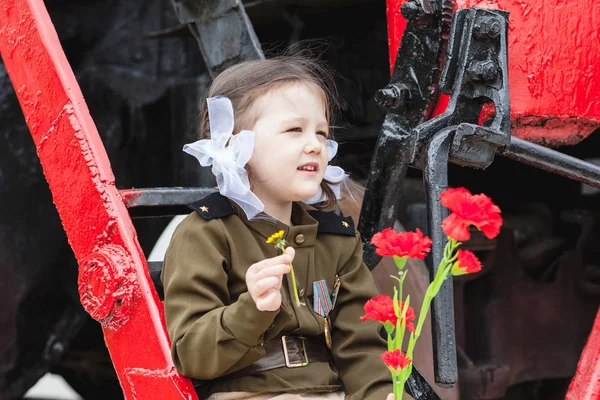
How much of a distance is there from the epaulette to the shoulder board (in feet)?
0.62

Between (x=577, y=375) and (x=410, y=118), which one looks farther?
(x=410, y=118)

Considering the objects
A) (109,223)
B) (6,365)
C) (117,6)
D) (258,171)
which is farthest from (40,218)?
(258,171)

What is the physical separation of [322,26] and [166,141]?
639 millimetres

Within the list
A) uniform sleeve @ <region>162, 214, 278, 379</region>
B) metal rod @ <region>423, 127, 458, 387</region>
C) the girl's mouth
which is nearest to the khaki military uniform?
uniform sleeve @ <region>162, 214, 278, 379</region>

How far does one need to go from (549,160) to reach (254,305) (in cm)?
62

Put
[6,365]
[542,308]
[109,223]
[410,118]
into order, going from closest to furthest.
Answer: [109,223]
[410,118]
[6,365]
[542,308]

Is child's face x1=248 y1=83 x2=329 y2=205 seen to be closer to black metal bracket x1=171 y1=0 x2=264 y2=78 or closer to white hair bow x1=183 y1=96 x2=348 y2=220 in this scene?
white hair bow x1=183 y1=96 x2=348 y2=220

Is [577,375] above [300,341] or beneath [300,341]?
beneath

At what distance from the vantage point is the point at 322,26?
8.12 feet

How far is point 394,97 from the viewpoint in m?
1.65

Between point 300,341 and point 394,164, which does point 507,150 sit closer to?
point 394,164

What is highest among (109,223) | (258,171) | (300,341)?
(258,171)

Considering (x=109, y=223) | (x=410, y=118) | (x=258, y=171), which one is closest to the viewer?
(x=258, y=171)

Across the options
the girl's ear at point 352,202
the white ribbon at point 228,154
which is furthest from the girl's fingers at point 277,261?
the girl's ear at point 352,202
